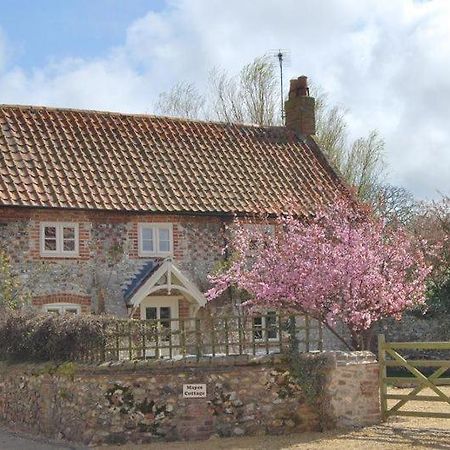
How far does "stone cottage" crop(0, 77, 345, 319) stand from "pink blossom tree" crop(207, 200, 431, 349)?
9.08ft

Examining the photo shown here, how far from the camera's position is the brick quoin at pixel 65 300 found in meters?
24.5

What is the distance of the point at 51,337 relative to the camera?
1741 centimetres

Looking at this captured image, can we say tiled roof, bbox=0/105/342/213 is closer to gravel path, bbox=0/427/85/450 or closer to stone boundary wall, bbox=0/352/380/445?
gravel path, bbox=0/427/85/450

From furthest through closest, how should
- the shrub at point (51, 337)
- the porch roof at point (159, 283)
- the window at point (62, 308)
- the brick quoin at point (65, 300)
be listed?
1. the porch roof at point (159, 283)
2. the window at point (62, 308)
3. the brick quoin at point (65, 300)
4. the shrub at point (51, 337)

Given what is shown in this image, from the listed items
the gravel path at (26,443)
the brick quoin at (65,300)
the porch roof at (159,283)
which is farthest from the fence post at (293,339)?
the brick quoin at (65,300)

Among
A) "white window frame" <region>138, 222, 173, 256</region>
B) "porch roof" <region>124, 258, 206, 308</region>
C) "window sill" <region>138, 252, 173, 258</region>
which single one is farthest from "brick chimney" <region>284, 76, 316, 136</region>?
"porch roof" <region>124, 258, 206, 308</region>

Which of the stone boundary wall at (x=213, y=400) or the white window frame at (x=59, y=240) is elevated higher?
the white window frame at (x=59, y=240)

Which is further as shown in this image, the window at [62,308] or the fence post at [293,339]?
the window at [62,308]

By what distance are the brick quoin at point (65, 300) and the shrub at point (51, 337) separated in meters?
5.39

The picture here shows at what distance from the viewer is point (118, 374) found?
53.2ft

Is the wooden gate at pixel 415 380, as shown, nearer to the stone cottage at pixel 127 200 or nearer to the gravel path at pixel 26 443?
the gravel path at pixel 26 443

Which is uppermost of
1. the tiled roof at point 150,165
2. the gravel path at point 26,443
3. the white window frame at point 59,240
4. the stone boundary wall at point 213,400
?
the tiled roof at point 150,165

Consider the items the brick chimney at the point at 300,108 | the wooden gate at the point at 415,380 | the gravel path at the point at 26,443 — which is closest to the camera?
the wooden gate at the point at 415,380

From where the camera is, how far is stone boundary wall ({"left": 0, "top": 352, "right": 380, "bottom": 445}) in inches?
631
